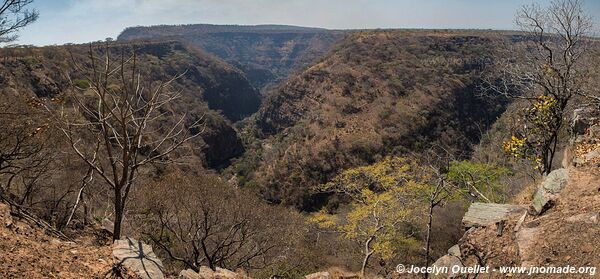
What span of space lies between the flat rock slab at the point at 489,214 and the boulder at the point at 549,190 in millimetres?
505

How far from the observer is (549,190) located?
9328mm

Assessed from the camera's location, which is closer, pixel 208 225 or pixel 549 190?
pixel 549 190

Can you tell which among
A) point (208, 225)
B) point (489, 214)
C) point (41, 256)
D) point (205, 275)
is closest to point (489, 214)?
point (489, 214)

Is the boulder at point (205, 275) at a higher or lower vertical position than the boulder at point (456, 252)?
lower

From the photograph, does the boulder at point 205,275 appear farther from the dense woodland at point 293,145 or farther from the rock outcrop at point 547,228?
the rock outcrop at point 547,228

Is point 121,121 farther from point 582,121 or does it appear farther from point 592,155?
point 582,121

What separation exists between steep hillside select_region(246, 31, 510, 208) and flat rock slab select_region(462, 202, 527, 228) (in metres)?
45.7

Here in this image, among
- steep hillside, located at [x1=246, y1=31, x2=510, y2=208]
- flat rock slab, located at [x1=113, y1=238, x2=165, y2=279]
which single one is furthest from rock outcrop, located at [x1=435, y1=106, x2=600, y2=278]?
steep hillside, located at [x1=246, y1=31, x2=510, y2=208]

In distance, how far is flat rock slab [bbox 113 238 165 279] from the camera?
319 inches

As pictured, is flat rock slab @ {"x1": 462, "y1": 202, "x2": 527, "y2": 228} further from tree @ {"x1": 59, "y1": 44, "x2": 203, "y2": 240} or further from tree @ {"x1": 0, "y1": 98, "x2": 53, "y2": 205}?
tree @ {"x1": 0, "y1": 98, "x2": 53, "y2": 205}

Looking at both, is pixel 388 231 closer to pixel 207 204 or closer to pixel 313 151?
pixel 207 204

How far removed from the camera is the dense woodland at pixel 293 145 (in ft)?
39.2

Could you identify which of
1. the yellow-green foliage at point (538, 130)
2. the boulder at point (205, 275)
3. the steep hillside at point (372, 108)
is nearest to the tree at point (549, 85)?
the yellow-green foliage at point (538, 130)

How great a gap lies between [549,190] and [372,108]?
74415mm
